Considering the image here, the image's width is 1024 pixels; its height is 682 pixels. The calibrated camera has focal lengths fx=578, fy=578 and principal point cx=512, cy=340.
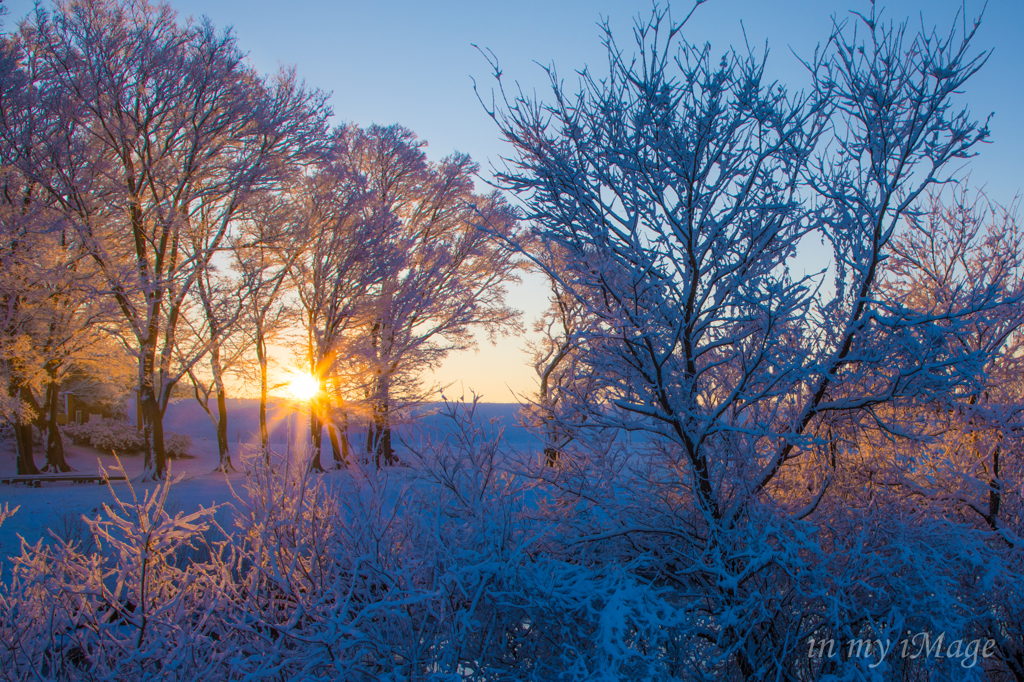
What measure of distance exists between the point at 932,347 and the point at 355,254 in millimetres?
12910

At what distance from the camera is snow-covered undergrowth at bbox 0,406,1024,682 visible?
3340mm

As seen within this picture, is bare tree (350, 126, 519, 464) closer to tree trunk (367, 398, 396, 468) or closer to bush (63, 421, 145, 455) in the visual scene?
tree trunk (367, 398, 396, 468)

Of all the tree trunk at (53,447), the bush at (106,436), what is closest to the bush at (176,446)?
the bush at (106,436)

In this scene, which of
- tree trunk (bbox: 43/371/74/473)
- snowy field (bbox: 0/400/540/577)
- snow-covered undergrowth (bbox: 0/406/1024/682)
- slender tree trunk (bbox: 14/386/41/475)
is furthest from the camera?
tree trunk (bbox: 43/371/74/473)

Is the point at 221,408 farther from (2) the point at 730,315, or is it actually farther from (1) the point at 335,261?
(2) the point at 730,315

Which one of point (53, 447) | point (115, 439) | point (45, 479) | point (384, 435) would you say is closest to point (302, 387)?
point (384, 435)

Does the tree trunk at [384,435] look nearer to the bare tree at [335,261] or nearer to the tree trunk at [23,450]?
the bare tree at [335,261]

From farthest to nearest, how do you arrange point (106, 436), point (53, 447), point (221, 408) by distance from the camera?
1. point (106, 436)
2. point (221, 408)
3. point (53, 447)

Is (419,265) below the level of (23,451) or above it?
above

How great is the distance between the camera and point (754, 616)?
4.08 metres

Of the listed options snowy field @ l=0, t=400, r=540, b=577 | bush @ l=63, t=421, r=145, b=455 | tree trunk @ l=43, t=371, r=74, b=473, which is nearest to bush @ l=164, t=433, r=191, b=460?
snowy field @ l=0, t=400, r=540, b=577

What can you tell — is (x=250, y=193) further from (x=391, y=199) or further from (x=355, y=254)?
(x=391, y=199)

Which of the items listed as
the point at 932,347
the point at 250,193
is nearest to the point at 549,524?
the point at 932,347

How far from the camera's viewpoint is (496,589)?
12.1 ft
